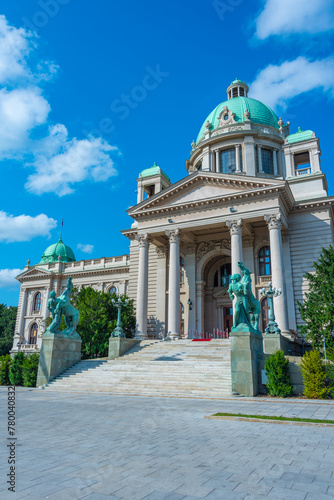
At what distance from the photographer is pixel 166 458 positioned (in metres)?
5.46

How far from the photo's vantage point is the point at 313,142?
33875 millimetres

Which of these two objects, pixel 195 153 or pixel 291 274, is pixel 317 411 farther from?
pixel 195 153

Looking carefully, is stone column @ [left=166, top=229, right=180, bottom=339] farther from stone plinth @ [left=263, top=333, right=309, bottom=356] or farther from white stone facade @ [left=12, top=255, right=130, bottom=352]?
white stone facade @ [left=12, top=255, right=130, bottom=352]

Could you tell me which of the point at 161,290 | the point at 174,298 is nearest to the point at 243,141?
the point at 161,290

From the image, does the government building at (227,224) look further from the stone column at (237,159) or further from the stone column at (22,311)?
the stone column at (22,311)

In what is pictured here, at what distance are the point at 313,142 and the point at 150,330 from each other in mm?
22135

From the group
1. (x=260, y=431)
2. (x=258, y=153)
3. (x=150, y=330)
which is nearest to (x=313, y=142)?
(x=258, y=153)

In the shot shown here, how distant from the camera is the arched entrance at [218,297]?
33.9 m

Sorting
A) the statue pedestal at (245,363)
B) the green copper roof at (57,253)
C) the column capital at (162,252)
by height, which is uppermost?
the green copper roof at (57,253)

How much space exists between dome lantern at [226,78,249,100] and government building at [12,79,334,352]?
11.7 feet

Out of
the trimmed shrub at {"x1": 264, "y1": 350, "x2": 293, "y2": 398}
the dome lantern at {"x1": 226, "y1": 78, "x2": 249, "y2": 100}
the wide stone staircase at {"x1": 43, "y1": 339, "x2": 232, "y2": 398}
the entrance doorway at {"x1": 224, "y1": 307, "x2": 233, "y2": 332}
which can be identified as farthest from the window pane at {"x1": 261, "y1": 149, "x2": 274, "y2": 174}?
the trimmed shrub at {"x1": 264, "y1": 350, "x2": 293, "y2": 398}

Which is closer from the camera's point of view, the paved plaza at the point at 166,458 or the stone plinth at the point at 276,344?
the paved plaza at the point at 166,458

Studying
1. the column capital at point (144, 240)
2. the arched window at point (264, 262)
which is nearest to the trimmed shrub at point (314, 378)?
the arched window at point (264, 262)

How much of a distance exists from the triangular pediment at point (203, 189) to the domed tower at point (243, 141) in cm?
746
